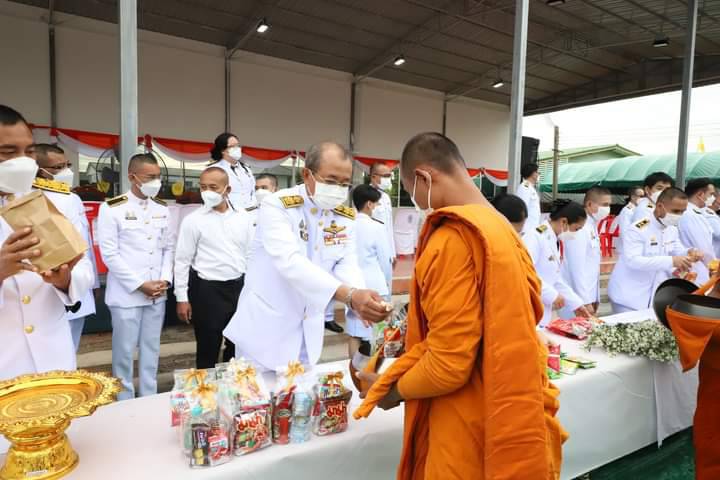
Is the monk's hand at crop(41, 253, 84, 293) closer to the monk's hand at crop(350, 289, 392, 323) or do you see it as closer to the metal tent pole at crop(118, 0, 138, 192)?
the monk's hand at crop(350, 289, 392, 323)

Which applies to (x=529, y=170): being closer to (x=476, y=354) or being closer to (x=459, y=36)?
(x=476, y=354)

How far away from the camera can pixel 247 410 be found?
1.39 m

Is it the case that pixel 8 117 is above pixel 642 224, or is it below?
above

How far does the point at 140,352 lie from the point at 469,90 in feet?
45.0

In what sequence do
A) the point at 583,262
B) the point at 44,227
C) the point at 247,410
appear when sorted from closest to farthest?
the point at 44,227 → the point at 247,410 → the point at 583,262

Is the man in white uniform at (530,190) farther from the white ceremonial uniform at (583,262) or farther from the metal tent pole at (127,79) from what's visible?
the metal tent pole at (127,79)

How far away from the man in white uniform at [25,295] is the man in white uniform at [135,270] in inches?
53.4

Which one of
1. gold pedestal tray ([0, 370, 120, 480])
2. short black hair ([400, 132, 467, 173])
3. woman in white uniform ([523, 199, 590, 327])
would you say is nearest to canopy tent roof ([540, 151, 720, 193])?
woman in white uniform ([523, 199, 590, 327])

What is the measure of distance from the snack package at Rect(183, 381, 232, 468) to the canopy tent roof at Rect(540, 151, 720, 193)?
20356mm

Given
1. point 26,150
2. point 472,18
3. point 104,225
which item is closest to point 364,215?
point 104,225

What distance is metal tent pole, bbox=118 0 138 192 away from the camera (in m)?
3.02

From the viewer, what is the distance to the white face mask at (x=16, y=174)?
4.86 ft

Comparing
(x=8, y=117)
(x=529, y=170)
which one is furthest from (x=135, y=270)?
(x=529, y=170)

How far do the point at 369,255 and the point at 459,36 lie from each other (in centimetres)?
914
